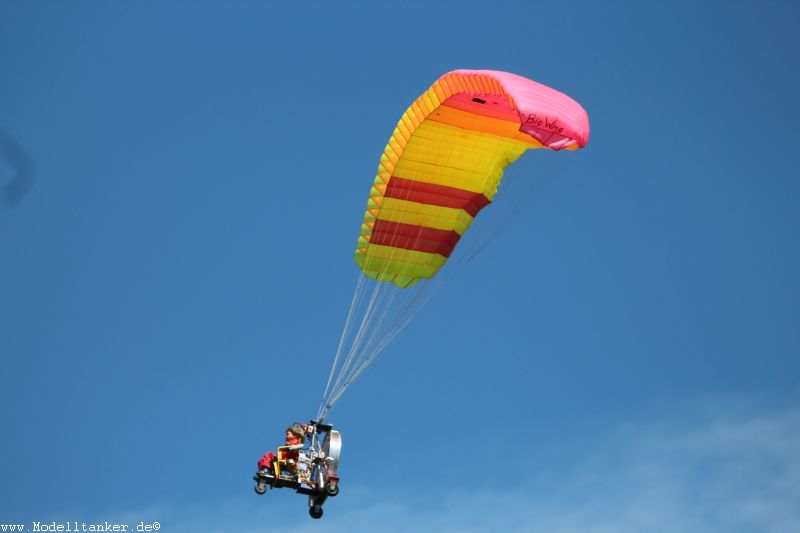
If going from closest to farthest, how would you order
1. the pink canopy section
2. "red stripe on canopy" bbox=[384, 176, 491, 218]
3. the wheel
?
the pink canopy section → the wheel → "red stripe on canopy" bbox=[384, 176, 491, 218]

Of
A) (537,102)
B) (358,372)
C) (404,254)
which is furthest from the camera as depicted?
(404,254)

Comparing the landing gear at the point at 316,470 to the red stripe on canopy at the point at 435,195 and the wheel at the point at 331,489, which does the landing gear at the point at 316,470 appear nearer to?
the wheel at the point at 331,489

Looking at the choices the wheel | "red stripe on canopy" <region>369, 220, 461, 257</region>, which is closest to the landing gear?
the wheel

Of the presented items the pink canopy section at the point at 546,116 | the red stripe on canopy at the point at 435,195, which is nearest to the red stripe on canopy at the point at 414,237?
the red stripe on canopy at the point at 435,195

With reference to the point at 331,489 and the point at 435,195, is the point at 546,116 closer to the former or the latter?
the point at 435,195

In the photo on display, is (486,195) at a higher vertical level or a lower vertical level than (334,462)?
higher

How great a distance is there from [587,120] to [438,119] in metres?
2.43

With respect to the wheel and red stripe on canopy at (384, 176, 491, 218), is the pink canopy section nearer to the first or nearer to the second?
red stripe on canopy at (384, 176, 491, 218)

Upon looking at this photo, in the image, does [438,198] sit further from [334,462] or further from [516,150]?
[334,462]

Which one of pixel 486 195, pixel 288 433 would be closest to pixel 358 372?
pixel 288 433

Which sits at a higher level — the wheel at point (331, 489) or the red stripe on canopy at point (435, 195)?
the red stripe on canopy at point (435, 195)

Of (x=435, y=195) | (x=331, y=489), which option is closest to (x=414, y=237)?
(x=435, y=195)

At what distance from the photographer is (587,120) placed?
2662cm

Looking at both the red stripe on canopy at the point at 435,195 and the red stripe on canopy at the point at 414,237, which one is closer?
the red stripe on canopy at the point at 435,195
